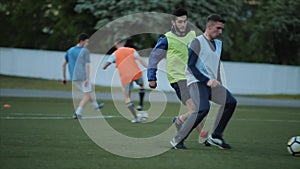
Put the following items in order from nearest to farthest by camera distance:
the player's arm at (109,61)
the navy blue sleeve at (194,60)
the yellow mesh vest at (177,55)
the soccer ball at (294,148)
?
1. the soccer ball at (294,148)
2. the navy blue sleeve at (194,60)
3. the yellow mesh vest at (177,55)
4. the player's arm at (109,61)

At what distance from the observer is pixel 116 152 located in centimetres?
941

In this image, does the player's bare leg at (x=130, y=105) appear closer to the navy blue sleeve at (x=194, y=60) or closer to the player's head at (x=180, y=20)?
the player's head at (x=180, y=20)

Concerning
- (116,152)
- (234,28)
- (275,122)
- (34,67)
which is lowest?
(34,67)

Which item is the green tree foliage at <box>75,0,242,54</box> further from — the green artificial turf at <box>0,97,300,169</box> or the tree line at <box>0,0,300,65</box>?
the green artificial turf at <box>0,97,300,169</box>

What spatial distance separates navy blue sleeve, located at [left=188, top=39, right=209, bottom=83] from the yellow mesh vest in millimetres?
792

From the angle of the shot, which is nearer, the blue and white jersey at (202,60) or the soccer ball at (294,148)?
the soccer ball at (294,148)

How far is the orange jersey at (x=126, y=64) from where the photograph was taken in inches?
608

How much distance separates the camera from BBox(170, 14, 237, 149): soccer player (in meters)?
9.77

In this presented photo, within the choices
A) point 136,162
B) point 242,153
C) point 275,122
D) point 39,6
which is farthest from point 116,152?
point 39,6

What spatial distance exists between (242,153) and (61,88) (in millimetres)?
23917

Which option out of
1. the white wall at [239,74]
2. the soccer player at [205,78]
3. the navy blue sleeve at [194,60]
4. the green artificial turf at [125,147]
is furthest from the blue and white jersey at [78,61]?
the white wall at [239,74]

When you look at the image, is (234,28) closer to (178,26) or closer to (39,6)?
(39,6)

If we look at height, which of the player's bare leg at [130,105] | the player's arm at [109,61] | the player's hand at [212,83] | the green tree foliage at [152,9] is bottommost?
the green tree foliage at [152,9]

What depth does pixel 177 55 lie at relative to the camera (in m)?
10.7
